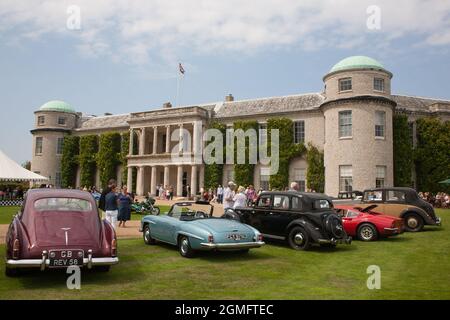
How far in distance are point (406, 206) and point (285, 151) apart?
19539mm

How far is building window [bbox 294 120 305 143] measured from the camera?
34469 millimetres

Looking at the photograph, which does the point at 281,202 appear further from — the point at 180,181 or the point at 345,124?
the point at 180,181

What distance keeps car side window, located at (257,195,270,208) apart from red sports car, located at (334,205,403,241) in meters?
3.13

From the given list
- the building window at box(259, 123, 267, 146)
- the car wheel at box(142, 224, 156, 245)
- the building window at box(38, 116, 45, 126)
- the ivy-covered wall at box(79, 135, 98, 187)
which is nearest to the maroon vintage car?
the car wheel at box(142, 224, 156, 245)

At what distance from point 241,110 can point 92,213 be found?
3153 centimetres

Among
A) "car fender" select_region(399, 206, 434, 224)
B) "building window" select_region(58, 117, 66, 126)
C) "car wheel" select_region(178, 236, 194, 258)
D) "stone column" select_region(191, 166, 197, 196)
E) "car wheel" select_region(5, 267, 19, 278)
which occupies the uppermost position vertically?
"building window" select_region(58, 117, 66, 126)

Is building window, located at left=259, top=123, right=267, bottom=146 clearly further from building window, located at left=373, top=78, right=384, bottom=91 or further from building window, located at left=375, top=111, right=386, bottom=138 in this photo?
building window, located at left=373, top=78, right=384, bottom=91

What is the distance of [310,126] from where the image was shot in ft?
111

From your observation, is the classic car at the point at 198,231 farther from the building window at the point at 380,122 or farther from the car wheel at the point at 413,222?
the building window at the point at 380,122

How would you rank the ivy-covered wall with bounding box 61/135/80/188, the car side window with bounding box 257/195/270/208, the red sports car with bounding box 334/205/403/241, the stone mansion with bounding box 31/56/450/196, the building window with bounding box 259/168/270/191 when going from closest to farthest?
the car side window with bounding box 257/195/270/208
the red sports car with bounding box 334/205/403/241
the stone mansion with bounding box 31/56/450/196
the building window with bounding box 259/168/270/191
the ivy-covered wall with bounding box 61/135/80/188

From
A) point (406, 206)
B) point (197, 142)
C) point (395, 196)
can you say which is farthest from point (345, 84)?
point (406, 206)

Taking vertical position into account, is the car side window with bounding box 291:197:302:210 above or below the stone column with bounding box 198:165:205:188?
below

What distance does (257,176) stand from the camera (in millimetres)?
36000

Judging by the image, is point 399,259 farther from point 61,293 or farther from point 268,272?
point 61,293
